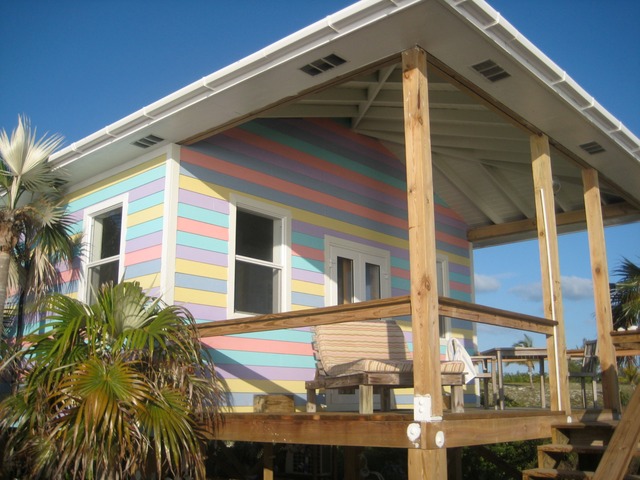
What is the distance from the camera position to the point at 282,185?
26.2 ft

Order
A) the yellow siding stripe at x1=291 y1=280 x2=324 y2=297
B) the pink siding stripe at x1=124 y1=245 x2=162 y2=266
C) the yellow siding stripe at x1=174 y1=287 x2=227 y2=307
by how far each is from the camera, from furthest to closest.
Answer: the yellow siding stripe at x1=291 y1=280 x2=324 y2=297 < the pink siding stripe at x1=124 y1=245 x2=162 y2=266 < the yellow siding stripe at x1=174 y1=287 x2=227 y2=307

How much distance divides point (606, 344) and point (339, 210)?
11.5 ft

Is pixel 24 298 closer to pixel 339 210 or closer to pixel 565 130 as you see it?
pixel 339 210

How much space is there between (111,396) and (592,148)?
18.1 ft

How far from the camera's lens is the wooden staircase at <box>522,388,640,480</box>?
4391 millimetres

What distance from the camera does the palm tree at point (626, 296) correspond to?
43.2ft

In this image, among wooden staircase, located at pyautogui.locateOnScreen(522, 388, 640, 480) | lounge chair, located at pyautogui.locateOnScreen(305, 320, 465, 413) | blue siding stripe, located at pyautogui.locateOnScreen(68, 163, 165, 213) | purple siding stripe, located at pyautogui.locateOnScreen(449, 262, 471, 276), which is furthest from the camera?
purple siding stripe, located at pyautogui.locateOnScreen(449, 262, 471, 276)

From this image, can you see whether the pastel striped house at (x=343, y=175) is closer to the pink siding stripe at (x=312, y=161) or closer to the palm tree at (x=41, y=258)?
the pink siding stripe at (x=312, y=161)

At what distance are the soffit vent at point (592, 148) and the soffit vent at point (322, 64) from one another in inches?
126

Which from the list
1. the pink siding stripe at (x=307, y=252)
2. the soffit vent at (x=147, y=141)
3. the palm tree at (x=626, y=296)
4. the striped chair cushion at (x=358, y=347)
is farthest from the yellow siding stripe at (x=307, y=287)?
the palm tree at (x=626, y=296)

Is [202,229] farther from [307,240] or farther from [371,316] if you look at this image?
[371,316]

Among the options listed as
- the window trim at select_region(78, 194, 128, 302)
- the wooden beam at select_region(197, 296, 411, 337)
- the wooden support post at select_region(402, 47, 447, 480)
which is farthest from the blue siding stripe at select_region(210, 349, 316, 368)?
the wooden support post at select_region(402, 47, 447, 480)

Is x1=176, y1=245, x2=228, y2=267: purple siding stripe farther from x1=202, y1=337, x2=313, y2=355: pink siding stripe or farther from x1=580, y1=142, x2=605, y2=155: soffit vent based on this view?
x1=580, y1=142, x2=605, y2=155: soffit vent

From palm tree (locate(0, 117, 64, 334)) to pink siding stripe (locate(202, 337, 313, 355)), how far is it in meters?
2.57
